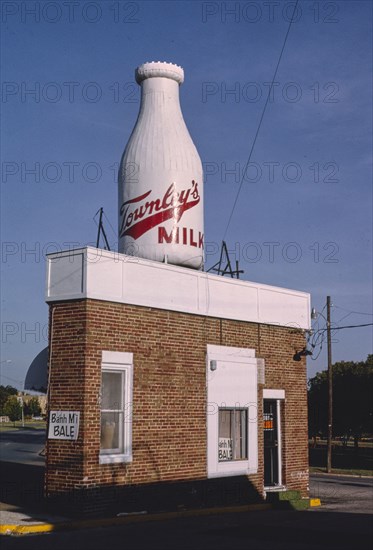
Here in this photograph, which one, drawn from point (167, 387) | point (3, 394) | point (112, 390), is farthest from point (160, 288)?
point (3, 394)

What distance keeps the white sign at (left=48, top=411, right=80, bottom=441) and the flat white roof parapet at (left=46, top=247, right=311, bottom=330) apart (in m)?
2.42

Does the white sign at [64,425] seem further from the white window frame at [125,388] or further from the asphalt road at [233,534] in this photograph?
the asphalt road at [233,534]

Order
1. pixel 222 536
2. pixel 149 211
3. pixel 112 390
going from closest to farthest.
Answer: pixel 222 536 → pixel 112 390 → pixel 149 211

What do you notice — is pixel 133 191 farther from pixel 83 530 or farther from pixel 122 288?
pixel 83 530

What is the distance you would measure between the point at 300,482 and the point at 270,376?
10.9ft

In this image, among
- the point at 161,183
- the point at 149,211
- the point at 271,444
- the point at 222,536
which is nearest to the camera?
the point at 222,536

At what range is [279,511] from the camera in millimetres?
18047

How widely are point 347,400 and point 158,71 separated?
35666 mm

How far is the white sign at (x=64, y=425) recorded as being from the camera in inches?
592

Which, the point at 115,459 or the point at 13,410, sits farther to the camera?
the point at 13,410

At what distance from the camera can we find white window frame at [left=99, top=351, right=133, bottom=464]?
15.5 meters

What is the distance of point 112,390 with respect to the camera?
1584 cm

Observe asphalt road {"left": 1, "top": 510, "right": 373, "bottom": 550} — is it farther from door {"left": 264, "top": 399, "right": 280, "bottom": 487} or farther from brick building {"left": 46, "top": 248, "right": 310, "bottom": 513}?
door {"left": 264, "top": 399, "right": 280, "bottom": 487}

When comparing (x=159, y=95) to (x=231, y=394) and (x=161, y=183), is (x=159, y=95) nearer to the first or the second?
(x=161, y=183)
